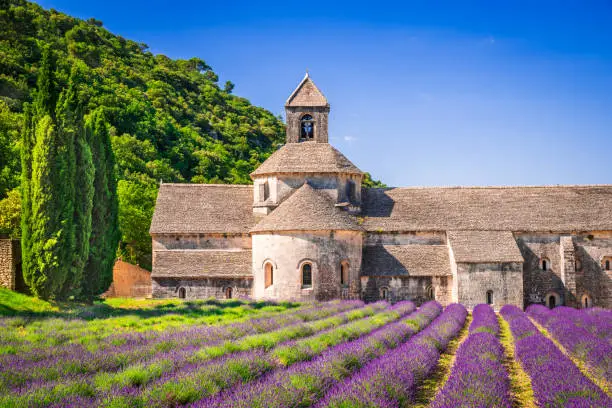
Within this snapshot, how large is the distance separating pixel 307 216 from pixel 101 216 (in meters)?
10.8

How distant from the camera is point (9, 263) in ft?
87.9

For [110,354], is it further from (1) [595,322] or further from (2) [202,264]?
(2) [202,264]

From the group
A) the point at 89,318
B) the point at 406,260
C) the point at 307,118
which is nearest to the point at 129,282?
the point at 307,118

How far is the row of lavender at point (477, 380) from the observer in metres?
10.5

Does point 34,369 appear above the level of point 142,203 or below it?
below

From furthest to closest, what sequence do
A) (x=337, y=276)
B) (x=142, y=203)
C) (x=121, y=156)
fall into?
(x=121, y=156)
(x=142, y=203)
(x=337, y=276)

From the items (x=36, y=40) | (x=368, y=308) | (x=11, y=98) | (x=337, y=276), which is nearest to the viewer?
(x=368, y=308)

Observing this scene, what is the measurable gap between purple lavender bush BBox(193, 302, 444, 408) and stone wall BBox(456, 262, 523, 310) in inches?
715

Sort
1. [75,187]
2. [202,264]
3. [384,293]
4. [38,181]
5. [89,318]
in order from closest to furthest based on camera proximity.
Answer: [89,318] → [38,181] → [75,187] → [384,293] → [202,264]

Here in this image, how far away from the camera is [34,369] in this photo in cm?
1245

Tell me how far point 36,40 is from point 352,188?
48.4 metres

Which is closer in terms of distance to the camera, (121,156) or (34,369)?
(34,369)

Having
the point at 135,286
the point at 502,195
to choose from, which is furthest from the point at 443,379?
the point at 135,286

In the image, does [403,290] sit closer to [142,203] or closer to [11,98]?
[142,203]
